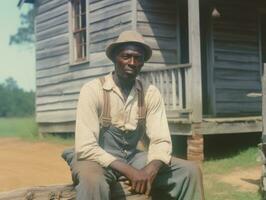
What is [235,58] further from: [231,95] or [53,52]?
[53,52]

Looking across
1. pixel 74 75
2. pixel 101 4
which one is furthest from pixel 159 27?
pixel 74 75

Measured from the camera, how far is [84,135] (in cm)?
375

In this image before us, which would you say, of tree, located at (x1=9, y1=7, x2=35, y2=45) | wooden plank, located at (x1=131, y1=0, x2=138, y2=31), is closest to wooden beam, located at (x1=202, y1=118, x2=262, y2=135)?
wooden plank, located at (x1=131, y1=0, x2=138, y2=31)

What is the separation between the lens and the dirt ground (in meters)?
7.74

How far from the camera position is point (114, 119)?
3.96 m

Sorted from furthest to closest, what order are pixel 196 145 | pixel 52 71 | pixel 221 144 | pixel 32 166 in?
pixel 52 71 < pixel 221 144 < pixel 32 166 < pixel 196 145

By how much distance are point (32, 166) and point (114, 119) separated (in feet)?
21.1

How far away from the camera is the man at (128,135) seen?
371 centimetres

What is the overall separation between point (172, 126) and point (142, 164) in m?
5.87

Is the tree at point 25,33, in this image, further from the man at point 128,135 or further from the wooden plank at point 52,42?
the man at point 128,135

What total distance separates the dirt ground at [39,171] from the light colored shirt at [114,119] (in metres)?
3.46

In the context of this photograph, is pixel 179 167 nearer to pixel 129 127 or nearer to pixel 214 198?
pixel 129 127

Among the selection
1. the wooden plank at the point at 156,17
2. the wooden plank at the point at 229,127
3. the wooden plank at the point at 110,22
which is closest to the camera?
the wooden plank at the point at 229,127

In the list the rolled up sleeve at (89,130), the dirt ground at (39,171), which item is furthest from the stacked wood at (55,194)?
the dirt ground at (39,171)
